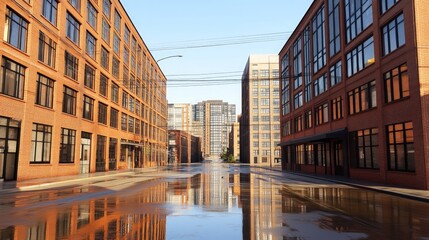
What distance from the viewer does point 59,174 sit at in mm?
32250

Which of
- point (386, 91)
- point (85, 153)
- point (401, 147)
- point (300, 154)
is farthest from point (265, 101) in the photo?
point (401, 147)

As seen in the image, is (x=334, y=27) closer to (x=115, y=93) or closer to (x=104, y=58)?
(x=104, y=58)

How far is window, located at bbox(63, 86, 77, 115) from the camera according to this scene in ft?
111

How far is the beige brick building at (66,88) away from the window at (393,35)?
88.5ft

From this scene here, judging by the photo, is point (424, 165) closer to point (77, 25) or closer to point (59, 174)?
point (59, 174)

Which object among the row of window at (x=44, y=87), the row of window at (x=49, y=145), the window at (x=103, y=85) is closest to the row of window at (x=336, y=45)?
the row of window at (x=44, y=87)

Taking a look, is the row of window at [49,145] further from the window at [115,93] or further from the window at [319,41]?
the window at [319,41]

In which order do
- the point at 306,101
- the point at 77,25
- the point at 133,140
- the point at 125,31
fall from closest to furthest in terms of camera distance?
the point at 77,25 → the point at 306,101 → the point at 125,31 → the point at 133,140

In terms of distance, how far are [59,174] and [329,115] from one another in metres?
27.9

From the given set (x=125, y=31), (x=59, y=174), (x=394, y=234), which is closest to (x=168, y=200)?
(x=394, y=234)

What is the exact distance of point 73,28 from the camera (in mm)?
36000

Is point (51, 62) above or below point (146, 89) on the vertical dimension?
below

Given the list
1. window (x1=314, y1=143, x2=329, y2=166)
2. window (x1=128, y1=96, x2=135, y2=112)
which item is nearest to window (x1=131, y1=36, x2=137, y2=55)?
window (x1=128, y1=96, x2=135, y2=112)

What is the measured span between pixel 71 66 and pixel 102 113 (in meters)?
11.2
